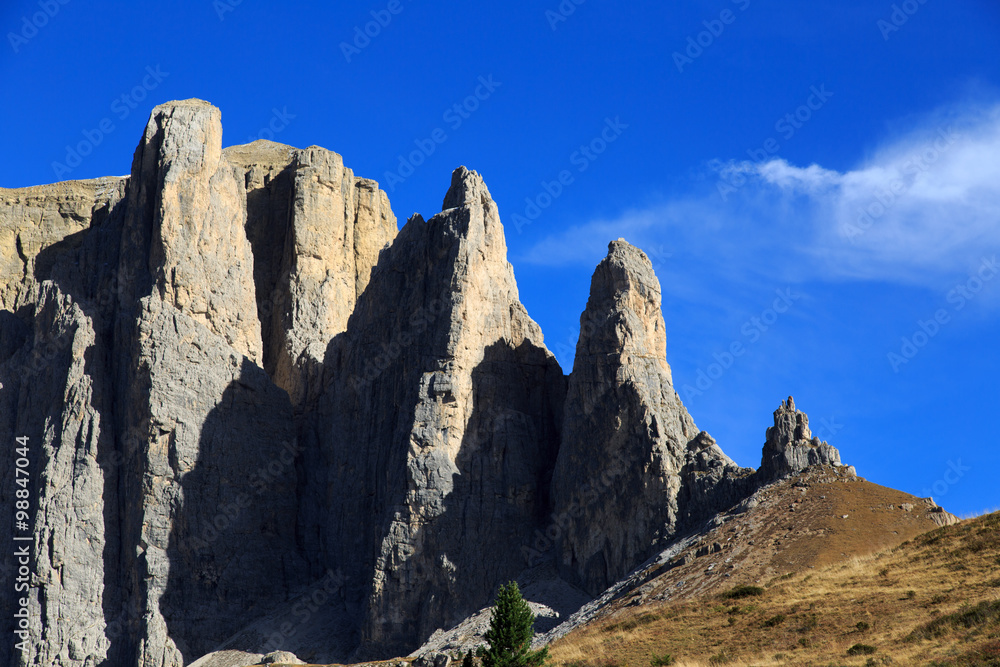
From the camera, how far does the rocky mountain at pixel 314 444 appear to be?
3140 inches

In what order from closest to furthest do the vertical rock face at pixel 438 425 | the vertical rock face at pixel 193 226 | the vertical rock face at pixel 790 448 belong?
the vertical rock face at pixel 790 448 < the vertical rock face at pixel 438 425 < the vertical rock face at pixel 193 226

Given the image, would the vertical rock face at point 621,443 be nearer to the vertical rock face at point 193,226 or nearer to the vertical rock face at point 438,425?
the vertical rock face at point 438,425

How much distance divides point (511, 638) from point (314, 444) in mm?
46915

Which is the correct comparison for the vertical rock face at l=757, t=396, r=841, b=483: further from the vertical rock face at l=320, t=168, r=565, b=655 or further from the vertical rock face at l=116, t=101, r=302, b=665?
the vertical rock face at l=116, t=101, r=302, b=665

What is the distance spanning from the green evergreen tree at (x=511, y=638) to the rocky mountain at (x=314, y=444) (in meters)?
22.5

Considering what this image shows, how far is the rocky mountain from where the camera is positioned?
7975 cm

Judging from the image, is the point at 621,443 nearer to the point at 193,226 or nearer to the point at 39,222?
the point at 193,226

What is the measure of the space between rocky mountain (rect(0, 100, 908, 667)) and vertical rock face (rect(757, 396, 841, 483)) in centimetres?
13

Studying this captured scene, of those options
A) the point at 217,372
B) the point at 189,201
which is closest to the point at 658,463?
the point at 217,372

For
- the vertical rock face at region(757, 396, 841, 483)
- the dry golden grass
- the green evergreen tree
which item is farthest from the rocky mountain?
the green evergreen tree

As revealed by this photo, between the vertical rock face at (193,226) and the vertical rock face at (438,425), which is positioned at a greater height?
the vertical rock face at (193,226)

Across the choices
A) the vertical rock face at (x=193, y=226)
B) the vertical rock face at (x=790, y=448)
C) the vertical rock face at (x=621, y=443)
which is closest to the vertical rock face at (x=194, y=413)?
the vertical rock face at (x=193, y=226)

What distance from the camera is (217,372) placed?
9394cm

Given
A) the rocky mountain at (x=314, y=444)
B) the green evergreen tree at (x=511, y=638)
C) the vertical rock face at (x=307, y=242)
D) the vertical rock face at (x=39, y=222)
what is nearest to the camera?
the green evergreen tree at (x=511, y=638)
